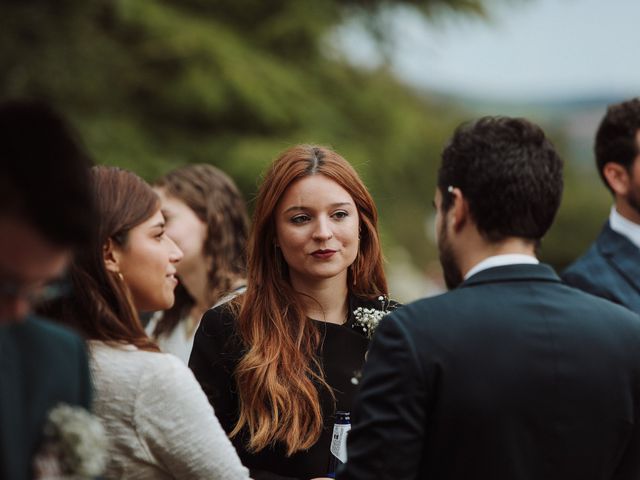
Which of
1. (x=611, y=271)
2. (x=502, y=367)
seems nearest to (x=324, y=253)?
(x=502, y=367)

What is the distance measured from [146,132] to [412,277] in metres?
9.55

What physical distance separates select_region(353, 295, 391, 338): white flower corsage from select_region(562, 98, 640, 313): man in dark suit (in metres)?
1.37

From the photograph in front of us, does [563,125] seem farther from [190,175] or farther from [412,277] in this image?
[190,175]

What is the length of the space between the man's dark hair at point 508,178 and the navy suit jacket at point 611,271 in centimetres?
203

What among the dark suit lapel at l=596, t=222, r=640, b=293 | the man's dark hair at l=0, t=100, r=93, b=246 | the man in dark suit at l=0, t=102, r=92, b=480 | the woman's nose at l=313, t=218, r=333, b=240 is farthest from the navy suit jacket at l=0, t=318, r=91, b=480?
the dark suit lapel at l=596, t=222, r=640, b=293

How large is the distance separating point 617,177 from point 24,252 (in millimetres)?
3811

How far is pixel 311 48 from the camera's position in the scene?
13.3 metres

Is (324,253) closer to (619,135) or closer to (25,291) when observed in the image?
(619,135)

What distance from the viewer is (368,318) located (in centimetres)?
388

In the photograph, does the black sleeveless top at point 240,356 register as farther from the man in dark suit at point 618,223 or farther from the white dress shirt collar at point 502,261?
the man in dark suit at point 618,223

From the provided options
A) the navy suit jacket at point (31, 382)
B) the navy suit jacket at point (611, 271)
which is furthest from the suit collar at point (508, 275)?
the navy suit jacket at point (611, 271)

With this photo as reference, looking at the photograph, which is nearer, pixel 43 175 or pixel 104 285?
pixel 43 175

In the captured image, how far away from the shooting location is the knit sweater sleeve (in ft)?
9.37

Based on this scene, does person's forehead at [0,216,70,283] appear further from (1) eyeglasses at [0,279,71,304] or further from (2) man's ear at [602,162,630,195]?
(2) man's ear at [602,162,630,195]
